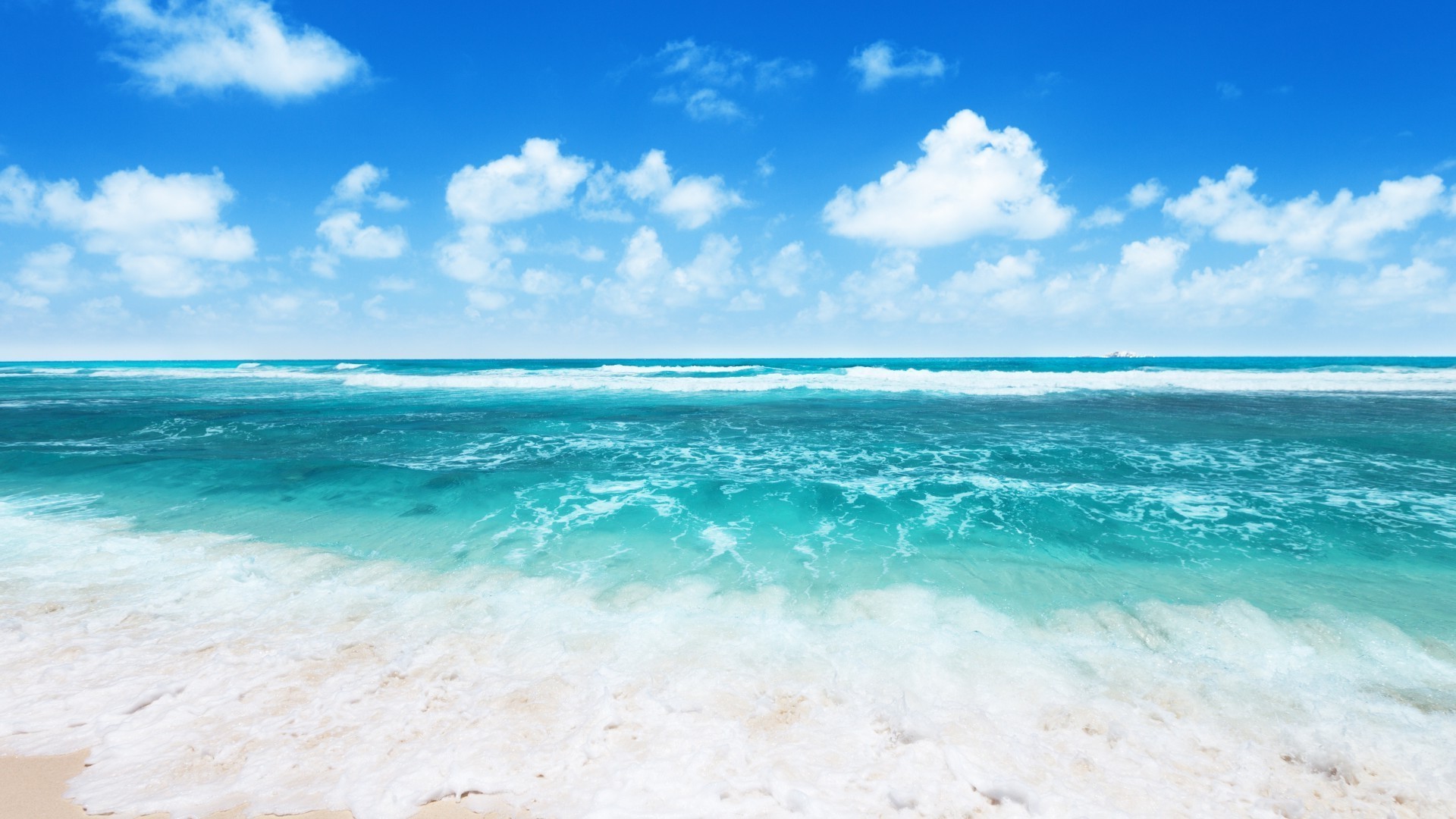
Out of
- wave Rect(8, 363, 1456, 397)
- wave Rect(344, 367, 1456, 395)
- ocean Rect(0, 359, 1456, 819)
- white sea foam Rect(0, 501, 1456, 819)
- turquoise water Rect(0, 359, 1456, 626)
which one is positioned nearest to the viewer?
white sea foam Rect(0, 501, 1456, 819)

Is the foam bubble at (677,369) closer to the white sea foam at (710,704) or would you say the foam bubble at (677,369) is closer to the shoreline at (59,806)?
the white sea foam at (710,704)

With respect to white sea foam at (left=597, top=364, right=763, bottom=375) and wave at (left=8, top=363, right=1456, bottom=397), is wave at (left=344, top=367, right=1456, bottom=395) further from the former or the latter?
white sea foam at (left=597, top=364, right=763, bottom=375)

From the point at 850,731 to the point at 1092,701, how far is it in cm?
192

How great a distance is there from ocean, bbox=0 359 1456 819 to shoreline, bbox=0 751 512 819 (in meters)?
0.07

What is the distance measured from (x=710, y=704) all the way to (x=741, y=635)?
1171 millimetres

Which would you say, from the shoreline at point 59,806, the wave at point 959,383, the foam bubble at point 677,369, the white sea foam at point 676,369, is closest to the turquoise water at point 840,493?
the shoreline at point 59,806

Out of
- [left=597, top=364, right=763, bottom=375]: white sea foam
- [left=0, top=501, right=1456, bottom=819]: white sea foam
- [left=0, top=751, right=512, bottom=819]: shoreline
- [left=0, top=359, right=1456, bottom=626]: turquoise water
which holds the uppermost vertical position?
[left=597, top=364, right=763, bottom=375]: white sea foam

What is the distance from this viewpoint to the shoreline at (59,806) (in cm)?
326

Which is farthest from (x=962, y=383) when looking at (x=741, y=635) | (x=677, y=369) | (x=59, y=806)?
(x=59, y=806)

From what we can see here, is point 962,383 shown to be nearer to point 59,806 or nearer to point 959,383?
point 959,383

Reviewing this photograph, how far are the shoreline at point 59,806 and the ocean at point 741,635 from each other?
66 mm

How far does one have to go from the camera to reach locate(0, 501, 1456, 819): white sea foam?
11.2 feet

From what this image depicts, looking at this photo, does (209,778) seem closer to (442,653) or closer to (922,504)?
(442,653)

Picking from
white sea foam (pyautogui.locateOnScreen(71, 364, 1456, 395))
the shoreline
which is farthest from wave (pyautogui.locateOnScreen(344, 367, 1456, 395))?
the shoreline
